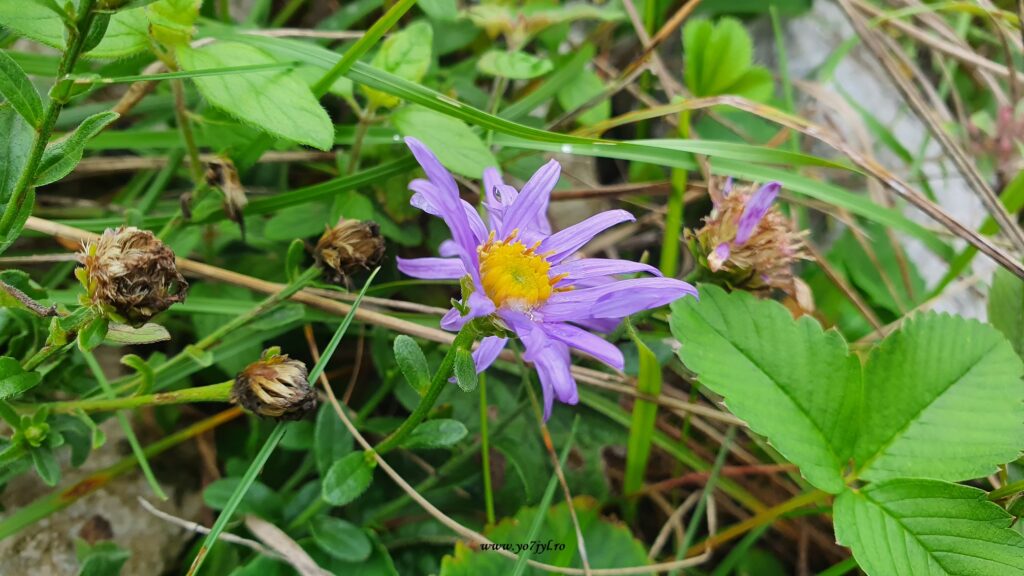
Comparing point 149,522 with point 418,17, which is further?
point 418,17

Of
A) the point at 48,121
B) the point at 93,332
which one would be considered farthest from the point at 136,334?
the point at 48,121

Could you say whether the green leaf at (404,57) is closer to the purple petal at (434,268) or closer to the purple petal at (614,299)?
the purple petal at (434,268)

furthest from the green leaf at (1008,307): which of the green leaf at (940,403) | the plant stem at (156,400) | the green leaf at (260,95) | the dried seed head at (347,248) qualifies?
the plant stem at (156,400)

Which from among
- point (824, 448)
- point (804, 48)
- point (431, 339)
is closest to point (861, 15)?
point (804, 48)

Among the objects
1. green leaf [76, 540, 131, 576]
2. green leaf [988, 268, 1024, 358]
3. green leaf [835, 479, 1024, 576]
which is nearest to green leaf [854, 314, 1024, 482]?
green leaf [835, 479, 1024, 576]

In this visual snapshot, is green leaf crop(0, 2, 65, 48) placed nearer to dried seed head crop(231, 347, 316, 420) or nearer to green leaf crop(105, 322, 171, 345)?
green leaf crop(105, 322, 171, 345)

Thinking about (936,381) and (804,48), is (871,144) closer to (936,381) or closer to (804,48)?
(804,48)
